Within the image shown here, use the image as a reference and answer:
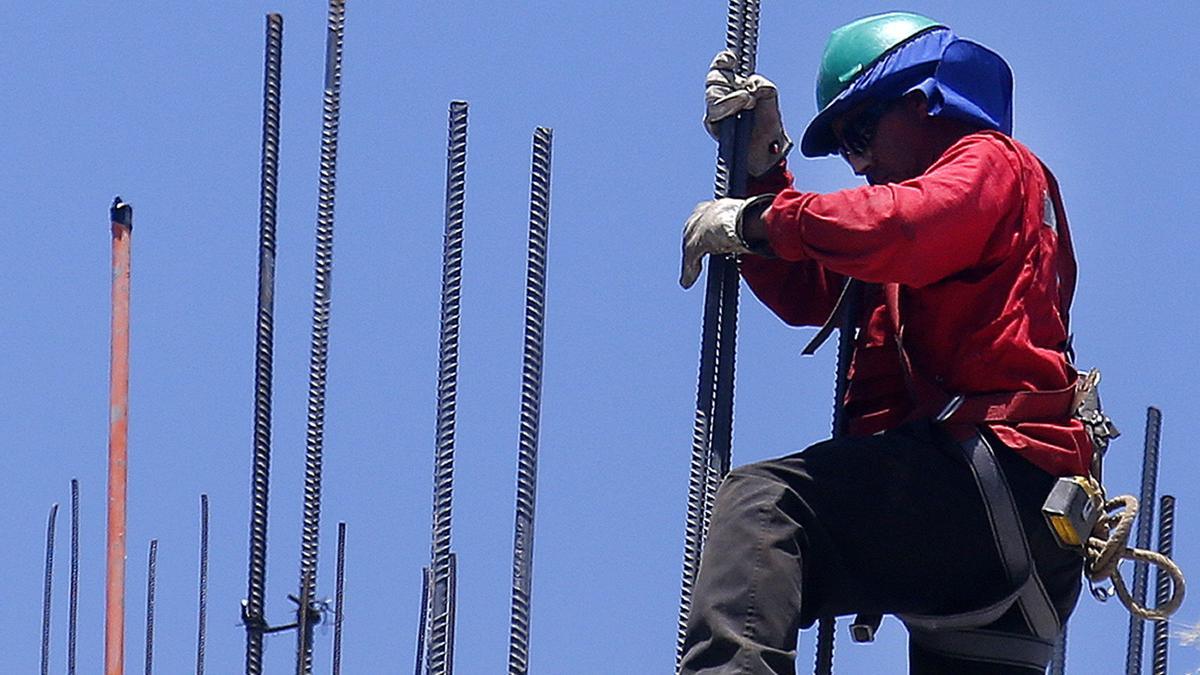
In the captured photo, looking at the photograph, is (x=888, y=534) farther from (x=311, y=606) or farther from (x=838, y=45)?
(x=311, y=606)

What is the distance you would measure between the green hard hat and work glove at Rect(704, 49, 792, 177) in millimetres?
183

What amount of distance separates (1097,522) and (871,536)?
0.69 m

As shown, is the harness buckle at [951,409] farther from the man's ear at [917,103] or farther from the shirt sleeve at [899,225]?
the man's ear at [917,103]

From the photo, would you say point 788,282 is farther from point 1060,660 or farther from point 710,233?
point 1060,660

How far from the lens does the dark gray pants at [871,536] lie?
7.10m

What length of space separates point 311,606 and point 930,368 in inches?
144

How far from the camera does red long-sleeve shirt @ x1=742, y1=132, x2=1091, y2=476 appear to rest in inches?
283

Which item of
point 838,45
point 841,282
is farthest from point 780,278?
point 838,45

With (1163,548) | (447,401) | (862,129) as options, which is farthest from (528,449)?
(1163,548)

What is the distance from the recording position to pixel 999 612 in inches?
296

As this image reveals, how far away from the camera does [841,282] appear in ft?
27.8

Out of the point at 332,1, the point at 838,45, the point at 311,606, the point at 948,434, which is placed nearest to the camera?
the point at 948,434

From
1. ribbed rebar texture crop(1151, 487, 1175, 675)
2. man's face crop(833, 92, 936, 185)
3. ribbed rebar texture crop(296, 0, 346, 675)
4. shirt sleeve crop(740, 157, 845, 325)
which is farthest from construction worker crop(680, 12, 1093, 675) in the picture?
ribbed rebar texture crop(1151, 487, 1175, 675)

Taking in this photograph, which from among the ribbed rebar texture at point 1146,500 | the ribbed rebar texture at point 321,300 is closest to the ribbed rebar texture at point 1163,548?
the ribbed rebar texture at point 1146,500
